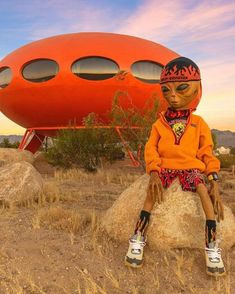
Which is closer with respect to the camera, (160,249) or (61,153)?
(160,249)

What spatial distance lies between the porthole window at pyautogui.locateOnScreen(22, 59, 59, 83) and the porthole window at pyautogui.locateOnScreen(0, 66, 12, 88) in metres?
1.16

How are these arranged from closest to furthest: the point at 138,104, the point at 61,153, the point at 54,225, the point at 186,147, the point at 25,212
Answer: the point at 186,147
the point at 54,225
the point at 25,212
the point at 61,153
the point at 138,104

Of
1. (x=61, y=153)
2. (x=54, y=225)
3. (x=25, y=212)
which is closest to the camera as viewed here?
(x=54, y=225)

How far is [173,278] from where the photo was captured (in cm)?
405

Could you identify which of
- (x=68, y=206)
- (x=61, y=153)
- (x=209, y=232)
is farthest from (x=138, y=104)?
(x=209, y=232)

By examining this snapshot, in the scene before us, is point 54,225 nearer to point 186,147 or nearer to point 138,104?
point 186,147

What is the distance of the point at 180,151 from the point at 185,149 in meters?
0.06

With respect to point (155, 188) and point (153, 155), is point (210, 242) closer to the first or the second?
point (155, 188)

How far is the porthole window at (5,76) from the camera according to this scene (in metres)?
19.5

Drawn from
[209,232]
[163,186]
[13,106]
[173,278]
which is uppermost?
[13,106]

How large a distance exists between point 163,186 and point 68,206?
3.37 m

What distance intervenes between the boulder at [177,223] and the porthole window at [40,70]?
14.0 m

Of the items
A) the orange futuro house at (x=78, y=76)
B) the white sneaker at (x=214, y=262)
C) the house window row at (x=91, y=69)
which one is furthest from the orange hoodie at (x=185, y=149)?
the house window row at (x=91, y=69)

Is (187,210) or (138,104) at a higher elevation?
(138,104)
